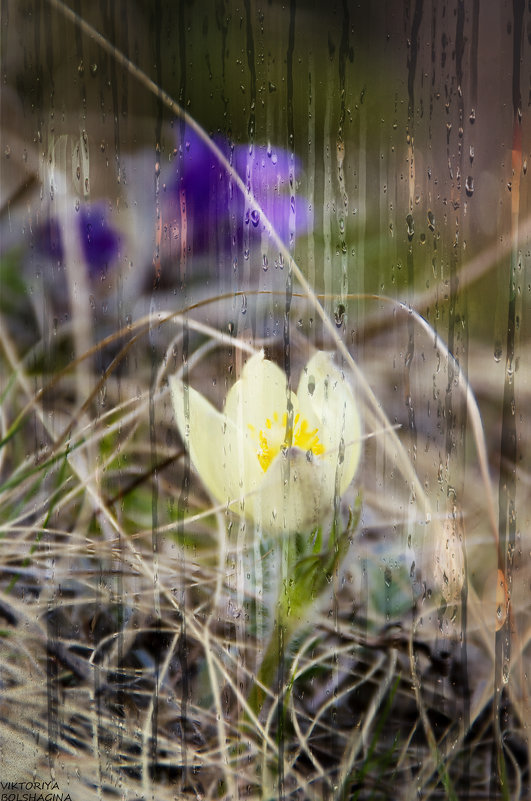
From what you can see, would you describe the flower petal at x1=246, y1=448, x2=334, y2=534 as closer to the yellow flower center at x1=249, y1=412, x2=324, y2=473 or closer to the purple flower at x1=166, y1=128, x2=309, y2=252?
the yellow flower center at x1=249, y1=412, x2=324, y2=473

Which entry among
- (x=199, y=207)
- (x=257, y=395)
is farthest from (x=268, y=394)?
(x=199, y=207)

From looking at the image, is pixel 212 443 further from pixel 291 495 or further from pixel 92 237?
pixel 92 237

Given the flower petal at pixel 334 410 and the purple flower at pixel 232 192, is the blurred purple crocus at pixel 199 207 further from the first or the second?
the flower petal at pixel 334 410

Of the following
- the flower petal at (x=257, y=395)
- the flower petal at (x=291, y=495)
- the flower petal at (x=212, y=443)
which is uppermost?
the flower petal at (x=257, y=395)

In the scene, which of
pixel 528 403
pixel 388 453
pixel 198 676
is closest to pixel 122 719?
pixel 198 676

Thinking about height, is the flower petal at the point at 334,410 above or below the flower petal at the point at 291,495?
above

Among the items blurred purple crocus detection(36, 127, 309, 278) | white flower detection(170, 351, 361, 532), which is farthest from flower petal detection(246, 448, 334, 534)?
blurred purple crocus detection(36, 127, 309, 278)

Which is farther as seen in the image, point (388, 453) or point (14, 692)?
point (14, 692)

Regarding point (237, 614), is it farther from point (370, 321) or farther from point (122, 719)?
point (370, 321)

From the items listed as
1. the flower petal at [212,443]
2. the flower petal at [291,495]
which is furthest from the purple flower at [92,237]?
the flower petal at [291,495]
